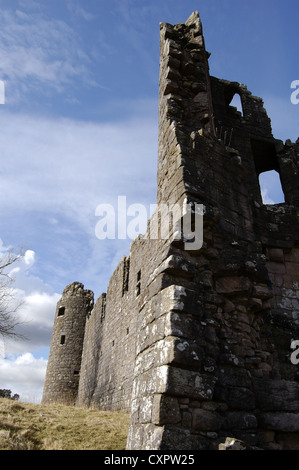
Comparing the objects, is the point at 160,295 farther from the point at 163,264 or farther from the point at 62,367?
the point at 62,367

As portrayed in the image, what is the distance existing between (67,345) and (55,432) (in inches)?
654

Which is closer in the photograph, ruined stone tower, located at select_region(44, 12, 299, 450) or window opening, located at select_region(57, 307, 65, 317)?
ruined stone tower, located at select_region(44, 12, 299, 450)

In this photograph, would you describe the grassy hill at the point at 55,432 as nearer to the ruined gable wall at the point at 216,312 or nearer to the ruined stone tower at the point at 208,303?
the ruined stone tower at the point at 208,303

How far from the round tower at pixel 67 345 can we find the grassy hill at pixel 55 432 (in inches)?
544

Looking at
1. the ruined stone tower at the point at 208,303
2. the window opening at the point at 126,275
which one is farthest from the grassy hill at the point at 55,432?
the window opening at the point at 126,275

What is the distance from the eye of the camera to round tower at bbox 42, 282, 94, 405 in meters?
20.7

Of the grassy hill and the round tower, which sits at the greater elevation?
the round tower

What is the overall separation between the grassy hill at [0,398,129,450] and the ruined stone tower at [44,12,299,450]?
1993 millimetres

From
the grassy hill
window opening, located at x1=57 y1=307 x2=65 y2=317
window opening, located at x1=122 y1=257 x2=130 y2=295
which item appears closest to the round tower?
window opening, located at x1=57 y1=307 x2=65 y2=317

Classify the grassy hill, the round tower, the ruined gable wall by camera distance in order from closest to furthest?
the ruined gable wall, the grassy hill, the round tower

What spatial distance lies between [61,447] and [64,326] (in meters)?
18.4

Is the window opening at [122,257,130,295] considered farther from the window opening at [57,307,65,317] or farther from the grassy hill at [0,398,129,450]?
the window opening at [57,307,65,317]

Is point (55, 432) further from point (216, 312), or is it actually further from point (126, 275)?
point (126, 275)

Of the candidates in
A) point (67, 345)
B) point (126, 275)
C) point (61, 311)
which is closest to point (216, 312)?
point (126, 275)
